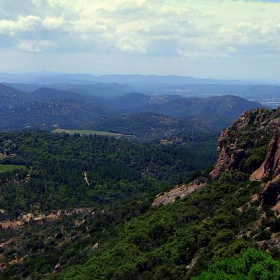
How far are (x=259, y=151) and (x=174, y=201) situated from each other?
16353 mm

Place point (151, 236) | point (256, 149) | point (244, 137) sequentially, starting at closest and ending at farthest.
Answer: point (151, 236), point (256, 149), point (244, 137)

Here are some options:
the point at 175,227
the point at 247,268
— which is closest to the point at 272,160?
the point at 175,227

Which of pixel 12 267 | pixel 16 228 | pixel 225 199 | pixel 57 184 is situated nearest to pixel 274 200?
pixel 225 199

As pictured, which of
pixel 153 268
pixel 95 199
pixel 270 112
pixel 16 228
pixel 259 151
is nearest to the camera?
pixel 153 268

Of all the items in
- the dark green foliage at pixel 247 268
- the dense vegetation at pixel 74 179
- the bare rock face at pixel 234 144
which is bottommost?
the dense vegetation at pixel 74 179

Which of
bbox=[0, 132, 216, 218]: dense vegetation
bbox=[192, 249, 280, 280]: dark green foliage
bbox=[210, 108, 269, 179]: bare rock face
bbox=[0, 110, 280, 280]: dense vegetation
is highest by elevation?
bbox=[210, 108, 269, 179]: bare rock face

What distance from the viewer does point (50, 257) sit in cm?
7175

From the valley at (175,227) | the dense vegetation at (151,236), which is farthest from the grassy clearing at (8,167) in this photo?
the dense vegetation at (151,236)

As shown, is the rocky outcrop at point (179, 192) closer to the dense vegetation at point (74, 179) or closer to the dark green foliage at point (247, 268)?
the dense vegetation at point (74, 179)

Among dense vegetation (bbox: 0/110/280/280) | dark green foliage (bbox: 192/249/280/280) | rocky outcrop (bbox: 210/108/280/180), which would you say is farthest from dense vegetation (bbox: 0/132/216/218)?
dark green foliage (bbox: 192/249/280/280)

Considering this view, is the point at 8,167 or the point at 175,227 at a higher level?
the point at 175,227

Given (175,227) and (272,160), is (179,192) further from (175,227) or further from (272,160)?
(272,160)

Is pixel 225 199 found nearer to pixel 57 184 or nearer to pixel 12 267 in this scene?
pixel 12 267

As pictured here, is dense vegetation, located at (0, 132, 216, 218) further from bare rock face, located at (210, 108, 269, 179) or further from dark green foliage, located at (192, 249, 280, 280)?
dark green foliage, located at (192, 249, 280, 280)
